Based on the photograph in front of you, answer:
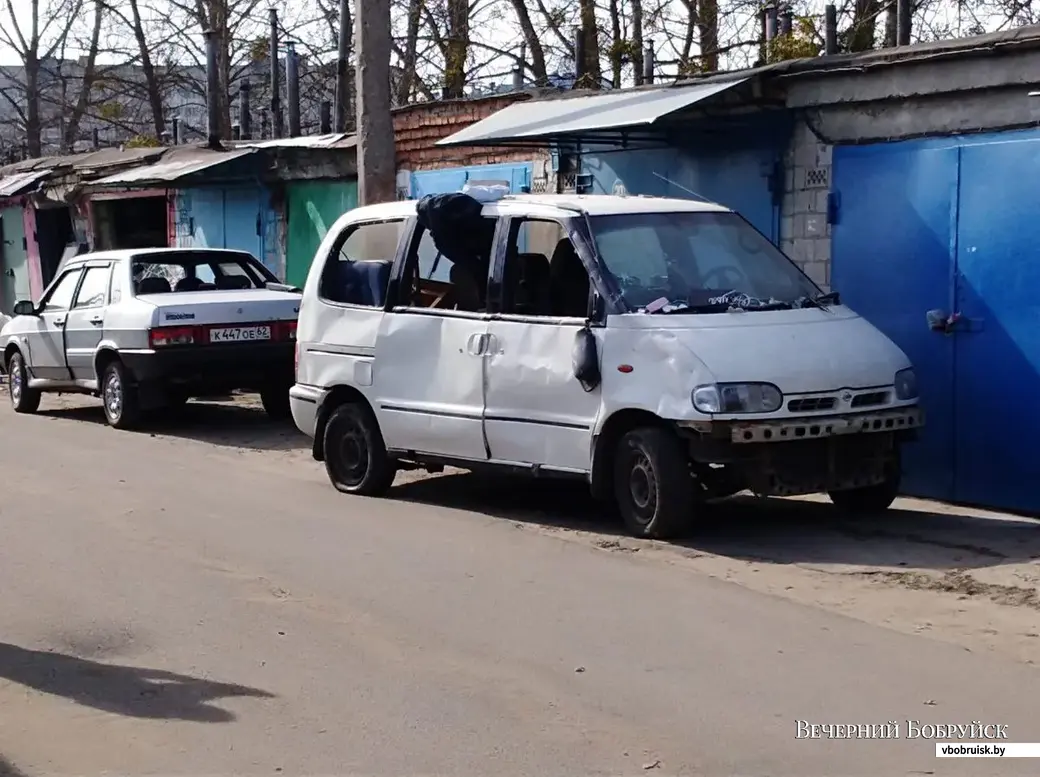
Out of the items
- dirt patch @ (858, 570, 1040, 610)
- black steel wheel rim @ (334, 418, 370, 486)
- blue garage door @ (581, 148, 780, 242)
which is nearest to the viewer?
dirt patch @ (858, 570, 1040, 610)

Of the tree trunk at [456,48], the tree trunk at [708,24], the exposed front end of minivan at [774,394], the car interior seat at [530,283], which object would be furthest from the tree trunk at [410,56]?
the exposed front end of minivan at [774,394]

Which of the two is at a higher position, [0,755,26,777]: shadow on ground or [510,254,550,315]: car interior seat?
[510,254,550,315]: car interior seat

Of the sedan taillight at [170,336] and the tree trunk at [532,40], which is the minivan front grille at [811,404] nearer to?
the sedan taillight at [170,336]

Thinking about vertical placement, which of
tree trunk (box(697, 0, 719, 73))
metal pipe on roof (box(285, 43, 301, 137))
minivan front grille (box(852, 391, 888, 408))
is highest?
tree trunk (box(697, 0, 719, 73))

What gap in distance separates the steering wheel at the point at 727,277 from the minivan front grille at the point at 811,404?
100 centimetres

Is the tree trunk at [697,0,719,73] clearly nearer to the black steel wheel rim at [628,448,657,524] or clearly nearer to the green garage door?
the green garage door

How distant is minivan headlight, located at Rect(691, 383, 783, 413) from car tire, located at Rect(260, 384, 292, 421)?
7.38 m

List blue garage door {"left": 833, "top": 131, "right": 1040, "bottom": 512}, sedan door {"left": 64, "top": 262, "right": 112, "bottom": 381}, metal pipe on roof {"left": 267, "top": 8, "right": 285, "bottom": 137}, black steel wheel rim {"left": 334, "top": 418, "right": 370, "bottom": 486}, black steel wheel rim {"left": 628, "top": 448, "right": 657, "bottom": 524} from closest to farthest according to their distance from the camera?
1. black steel wheel rim {"left": 628, "top": 448, "right": 657, "bottom": 524}
2. blue garage door {"left": 833, "top": 131, "right": 1040, "bottom": 512}
3. black steel wheel rim {"left": 334, "top": 418, "right": 370, "bottom": 486}
4. sedan door {"left": 64, "top": 262, "right": 112, "bottom": 381}
5. metal pipe on roof {"left": 267, "top": 8, "right": 285, "bottom": 137}

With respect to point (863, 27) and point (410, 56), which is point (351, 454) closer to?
point (863, 27)

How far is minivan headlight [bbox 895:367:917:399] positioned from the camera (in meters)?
8.35

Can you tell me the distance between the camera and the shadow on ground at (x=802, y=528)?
7945 millimetres

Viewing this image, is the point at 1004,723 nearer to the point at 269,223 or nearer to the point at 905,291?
the point at 905,291

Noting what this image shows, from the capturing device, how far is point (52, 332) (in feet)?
50.4

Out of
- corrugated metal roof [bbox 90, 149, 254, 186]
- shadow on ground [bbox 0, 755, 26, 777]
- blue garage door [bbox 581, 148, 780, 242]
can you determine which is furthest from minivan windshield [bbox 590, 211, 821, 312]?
corrugated metal roof [bbox 90, 149, 254, 186]
